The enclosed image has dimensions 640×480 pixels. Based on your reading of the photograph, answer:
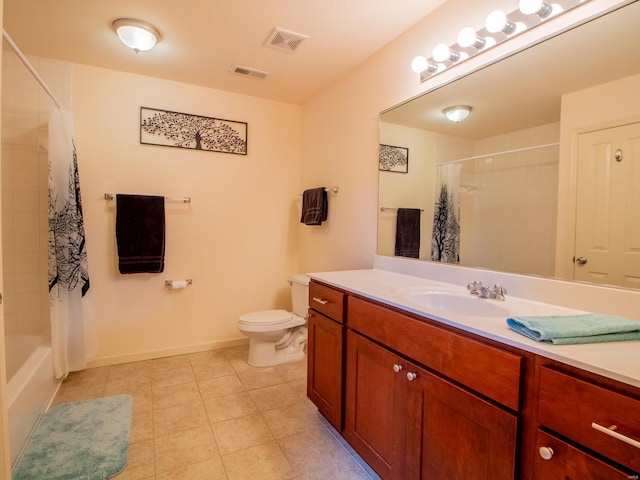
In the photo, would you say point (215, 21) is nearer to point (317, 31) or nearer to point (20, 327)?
point (317, 31)

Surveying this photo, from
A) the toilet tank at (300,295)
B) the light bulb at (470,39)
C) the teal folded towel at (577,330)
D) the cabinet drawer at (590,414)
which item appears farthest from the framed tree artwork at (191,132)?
the cabinet drawer at (590,414)

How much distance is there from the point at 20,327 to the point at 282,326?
6.25 feet

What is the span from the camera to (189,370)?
102 inches

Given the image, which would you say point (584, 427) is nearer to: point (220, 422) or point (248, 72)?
point (220, 422)

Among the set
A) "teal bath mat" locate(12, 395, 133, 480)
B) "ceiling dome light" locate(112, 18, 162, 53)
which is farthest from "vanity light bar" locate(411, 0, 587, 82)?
"teal bath mat" locate(12, 395, 133, 480)

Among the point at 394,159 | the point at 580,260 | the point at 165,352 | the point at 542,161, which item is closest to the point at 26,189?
the point at 165,352

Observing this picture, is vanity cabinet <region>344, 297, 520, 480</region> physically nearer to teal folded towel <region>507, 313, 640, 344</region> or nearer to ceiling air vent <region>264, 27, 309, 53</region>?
teal folded towel <region>507, 313, 640, 344</region>

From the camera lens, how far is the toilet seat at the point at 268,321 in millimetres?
2510

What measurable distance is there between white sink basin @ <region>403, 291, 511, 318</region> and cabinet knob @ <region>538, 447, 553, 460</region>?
508 millimetres

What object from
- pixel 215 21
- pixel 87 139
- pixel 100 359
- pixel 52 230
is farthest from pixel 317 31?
pixel 100 359

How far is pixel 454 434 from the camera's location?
3.41ft

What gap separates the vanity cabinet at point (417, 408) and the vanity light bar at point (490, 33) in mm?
1285

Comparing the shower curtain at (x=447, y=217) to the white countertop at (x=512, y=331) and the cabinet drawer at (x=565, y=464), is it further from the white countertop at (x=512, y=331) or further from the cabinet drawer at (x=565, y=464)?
the cabinet drawer at (x=565, y=464)

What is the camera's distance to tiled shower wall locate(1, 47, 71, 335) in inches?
91.3
